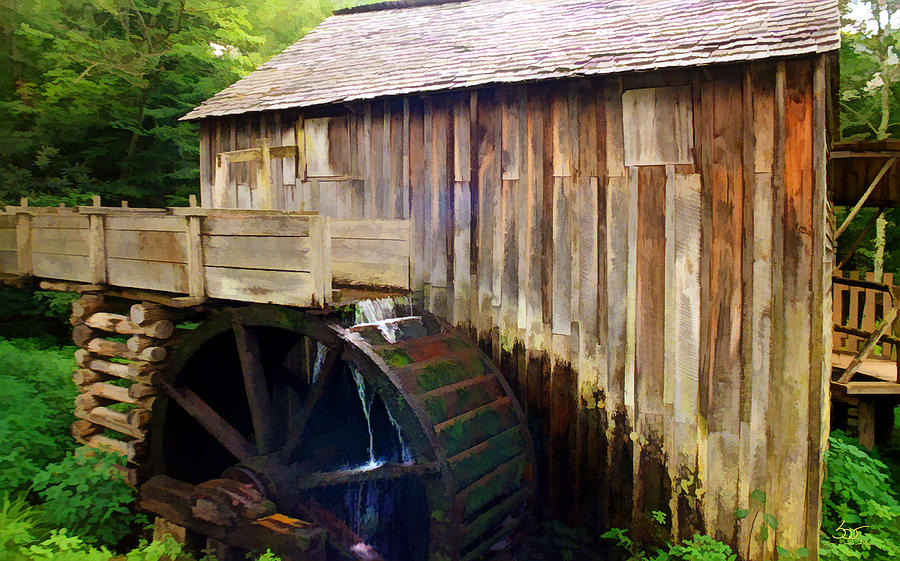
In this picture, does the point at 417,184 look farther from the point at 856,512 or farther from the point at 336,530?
the point at 856,512

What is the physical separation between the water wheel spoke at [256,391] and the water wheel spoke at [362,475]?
18.2 inches

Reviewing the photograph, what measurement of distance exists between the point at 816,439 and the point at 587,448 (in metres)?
1.73

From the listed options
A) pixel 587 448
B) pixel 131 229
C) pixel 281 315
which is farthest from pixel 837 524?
pixel 131 229

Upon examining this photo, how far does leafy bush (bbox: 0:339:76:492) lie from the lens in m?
5.92

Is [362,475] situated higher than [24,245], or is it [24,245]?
[24,245]

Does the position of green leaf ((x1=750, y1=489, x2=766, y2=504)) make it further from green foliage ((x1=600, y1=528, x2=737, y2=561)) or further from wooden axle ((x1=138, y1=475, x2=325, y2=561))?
wooden axle ((x1=138, y1=475, x2=325, y2=561))

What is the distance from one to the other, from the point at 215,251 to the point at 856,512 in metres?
6.53

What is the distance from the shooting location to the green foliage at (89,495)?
5.42m

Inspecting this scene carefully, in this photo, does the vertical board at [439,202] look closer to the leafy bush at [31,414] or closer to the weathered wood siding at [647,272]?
the weathered wood siding at [647,272]

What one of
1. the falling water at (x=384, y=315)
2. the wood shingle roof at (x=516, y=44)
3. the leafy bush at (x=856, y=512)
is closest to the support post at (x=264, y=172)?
the wood shingle roof at (x=516, y=44)

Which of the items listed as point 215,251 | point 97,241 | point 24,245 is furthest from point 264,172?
point 24,245

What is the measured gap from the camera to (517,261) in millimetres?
5617

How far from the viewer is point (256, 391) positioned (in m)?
5.30

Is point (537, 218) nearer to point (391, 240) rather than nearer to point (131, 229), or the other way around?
point (391, 240)
